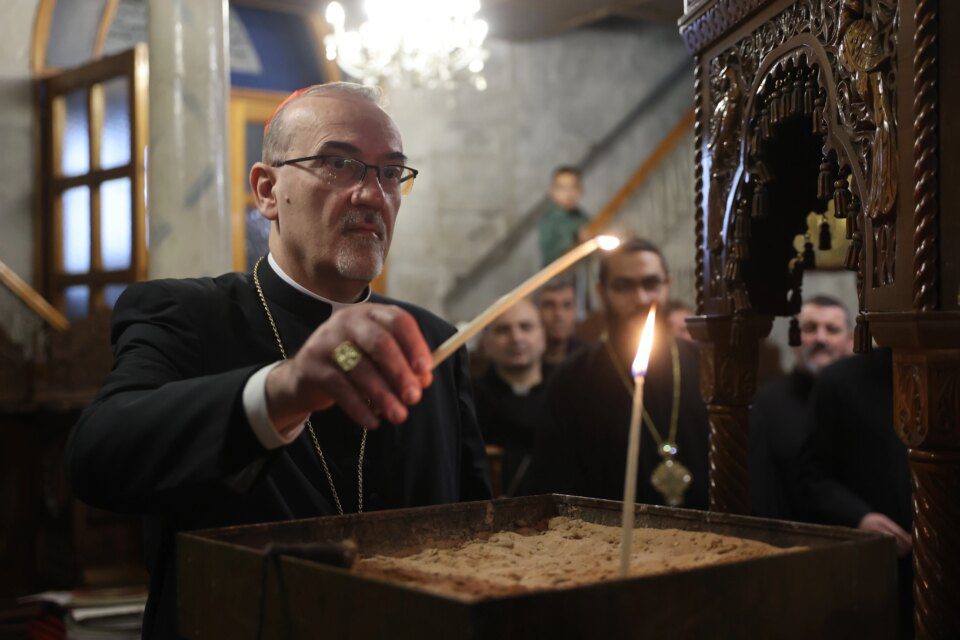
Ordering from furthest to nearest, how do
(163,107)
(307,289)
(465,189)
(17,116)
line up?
(465,189) < (17,116) < (163,107) < (307,289)

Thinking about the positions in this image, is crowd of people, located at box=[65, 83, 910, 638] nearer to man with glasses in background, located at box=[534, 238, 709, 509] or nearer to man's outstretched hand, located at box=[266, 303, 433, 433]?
man's outstretched hand, located at box=[266, 303, 433, 433]

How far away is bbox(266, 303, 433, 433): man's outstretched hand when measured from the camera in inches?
44.4

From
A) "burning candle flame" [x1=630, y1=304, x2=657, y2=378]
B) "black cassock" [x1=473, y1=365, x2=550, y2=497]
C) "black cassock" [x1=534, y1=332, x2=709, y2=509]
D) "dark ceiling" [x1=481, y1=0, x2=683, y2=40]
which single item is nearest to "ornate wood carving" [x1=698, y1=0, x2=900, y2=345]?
"burning candle flame" [x1=630, y1=304, x2=657, y2=378]

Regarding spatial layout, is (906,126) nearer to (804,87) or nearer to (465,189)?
(804,87)

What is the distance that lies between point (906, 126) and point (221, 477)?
1.02 m

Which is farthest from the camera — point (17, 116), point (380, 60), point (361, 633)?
point (380, 60)

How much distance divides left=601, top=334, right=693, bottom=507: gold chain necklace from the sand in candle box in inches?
148

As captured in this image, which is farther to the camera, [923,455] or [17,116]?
[17,116]

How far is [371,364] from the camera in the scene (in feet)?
3.75

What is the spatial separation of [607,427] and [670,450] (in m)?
0.36

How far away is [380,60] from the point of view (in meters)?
9.96

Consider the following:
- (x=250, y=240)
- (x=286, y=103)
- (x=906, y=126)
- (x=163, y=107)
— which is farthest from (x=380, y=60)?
(x=906, y=126)

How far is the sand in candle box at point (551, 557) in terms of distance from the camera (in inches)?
41.6

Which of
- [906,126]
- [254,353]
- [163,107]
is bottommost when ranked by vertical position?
[254,353]
